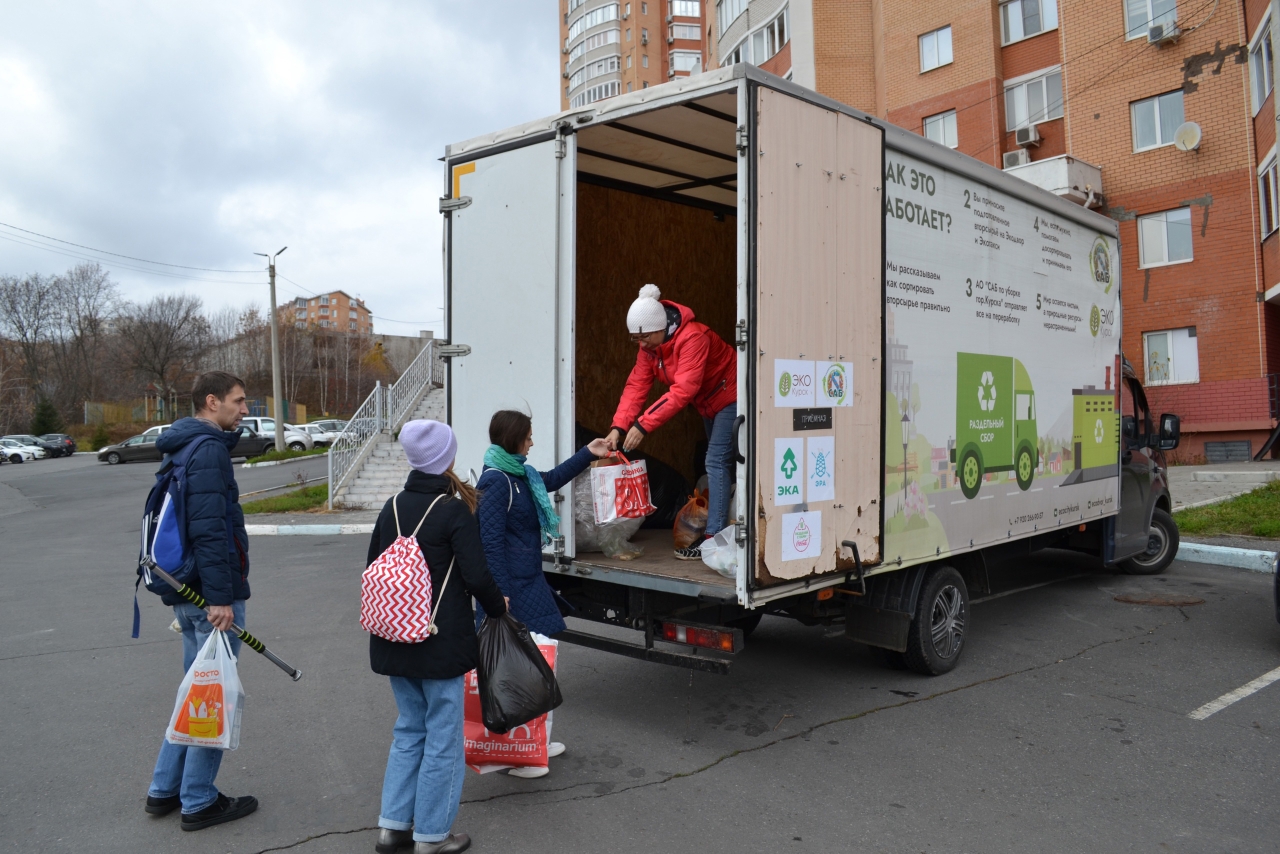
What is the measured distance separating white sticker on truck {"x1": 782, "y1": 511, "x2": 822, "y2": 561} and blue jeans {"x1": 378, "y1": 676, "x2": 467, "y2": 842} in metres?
1.64

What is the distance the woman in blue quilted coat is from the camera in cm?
405

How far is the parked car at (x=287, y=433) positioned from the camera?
36500 mm

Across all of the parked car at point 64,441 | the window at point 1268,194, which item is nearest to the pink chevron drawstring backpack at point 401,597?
the window at point 1268,194

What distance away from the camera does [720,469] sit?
5.03 m

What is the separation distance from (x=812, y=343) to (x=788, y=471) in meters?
0.65

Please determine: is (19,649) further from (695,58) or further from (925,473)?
(695,58)

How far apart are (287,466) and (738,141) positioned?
2770 cm

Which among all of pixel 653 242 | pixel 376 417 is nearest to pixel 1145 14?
pixel 653 242

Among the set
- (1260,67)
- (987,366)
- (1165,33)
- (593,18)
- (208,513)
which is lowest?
(208,513)

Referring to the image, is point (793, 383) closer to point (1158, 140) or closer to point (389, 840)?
point (389, 840)

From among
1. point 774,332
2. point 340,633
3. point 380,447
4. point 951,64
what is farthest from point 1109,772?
point 951,64

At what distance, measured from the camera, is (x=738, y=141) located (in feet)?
13.4

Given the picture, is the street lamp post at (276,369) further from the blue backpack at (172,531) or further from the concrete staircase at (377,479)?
the blue backpack at (172,531)

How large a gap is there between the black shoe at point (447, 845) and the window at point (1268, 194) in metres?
19.3
